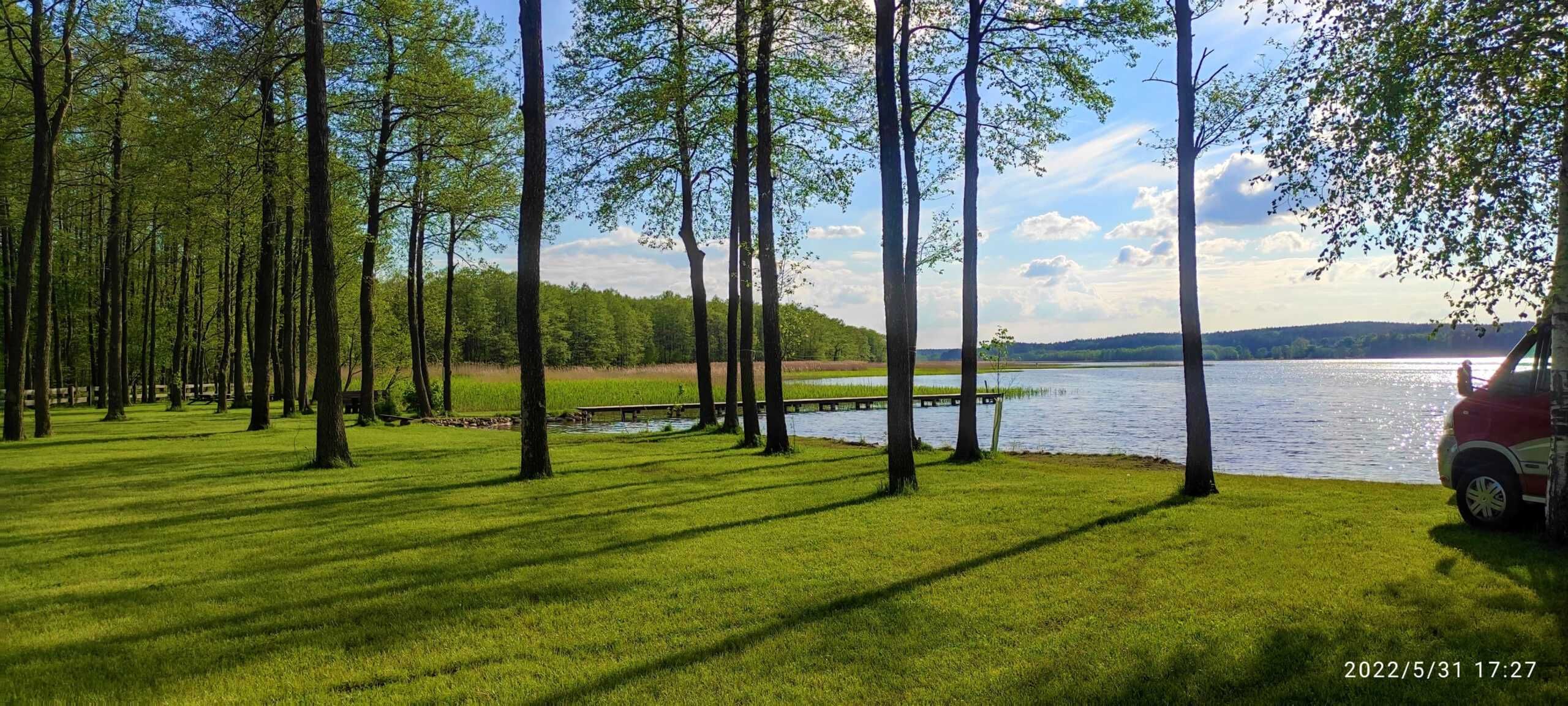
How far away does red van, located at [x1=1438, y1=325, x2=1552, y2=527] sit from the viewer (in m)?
6.86

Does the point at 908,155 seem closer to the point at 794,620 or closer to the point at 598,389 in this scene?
the point at 794,620

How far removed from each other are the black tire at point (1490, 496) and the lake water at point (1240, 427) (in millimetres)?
1115

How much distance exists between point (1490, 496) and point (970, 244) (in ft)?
26.7

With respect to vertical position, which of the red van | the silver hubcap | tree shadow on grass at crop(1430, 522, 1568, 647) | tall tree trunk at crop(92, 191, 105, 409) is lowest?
tree shadow on grass at crop(1430, 522, 1568, 647)

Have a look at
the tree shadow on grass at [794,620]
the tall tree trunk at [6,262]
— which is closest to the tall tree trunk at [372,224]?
the tall tree trunk at [6,262]

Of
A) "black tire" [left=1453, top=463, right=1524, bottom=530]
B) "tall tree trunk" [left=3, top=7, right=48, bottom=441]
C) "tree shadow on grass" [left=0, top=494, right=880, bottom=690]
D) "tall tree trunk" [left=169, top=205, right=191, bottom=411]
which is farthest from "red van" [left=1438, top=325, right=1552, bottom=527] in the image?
"tall tree trunk" [left=169, top=205, right=191, bottom=411]

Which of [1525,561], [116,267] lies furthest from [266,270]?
[1525,561]

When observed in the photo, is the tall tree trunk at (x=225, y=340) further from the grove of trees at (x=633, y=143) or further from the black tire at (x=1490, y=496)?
the black tire at (x=1490, y=496)

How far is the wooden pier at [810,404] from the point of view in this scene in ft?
111

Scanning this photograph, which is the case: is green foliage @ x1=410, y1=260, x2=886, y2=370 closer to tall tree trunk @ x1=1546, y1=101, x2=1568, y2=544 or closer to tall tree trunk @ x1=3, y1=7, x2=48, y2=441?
tall tree trunk @ x1=3, y1=7, x2=48, y2=441

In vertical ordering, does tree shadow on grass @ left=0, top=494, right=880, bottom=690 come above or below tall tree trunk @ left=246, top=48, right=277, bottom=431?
below

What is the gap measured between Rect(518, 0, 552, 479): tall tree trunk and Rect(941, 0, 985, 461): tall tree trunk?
22.8 ft

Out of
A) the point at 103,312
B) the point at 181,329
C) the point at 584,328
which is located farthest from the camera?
the point at 584,328

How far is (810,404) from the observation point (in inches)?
1705
